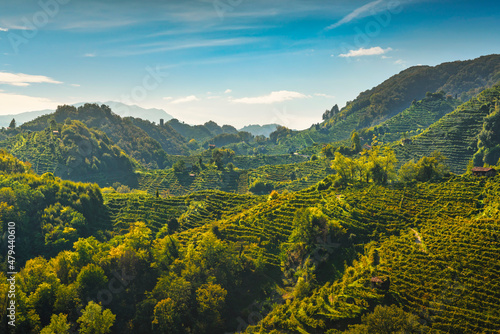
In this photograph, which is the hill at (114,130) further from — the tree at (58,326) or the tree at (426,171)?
the tree at (58,326)

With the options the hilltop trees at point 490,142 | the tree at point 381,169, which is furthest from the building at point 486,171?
the hilltop trees at point 490,142

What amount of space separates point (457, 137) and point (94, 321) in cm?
11232

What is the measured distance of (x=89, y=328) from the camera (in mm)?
31703

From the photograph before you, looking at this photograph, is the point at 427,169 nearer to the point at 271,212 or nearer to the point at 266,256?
the point at 271,212

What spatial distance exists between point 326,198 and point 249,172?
66.6 metres

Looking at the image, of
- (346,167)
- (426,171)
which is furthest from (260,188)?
(426,171)

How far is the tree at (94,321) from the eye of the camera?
104 feet

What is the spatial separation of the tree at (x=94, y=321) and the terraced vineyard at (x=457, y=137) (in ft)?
320

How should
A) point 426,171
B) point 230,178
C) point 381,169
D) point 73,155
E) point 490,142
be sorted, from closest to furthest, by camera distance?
point 426,171
point 381,169
point 490,142
point 230,178
point 73,155

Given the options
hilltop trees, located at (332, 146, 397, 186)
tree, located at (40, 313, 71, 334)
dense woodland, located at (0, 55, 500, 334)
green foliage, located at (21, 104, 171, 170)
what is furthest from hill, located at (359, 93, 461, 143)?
tree, located at (40, 313, 71, 334)

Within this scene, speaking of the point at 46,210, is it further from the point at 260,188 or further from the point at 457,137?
the point at 457,137

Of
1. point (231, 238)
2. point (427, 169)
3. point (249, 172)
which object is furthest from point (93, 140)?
point (427, 169)

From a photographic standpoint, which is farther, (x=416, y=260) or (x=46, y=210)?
(x=46, y=210)

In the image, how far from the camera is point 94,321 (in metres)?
32.1
